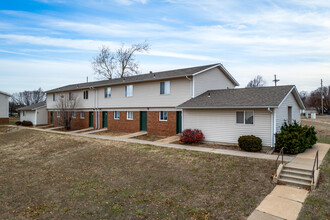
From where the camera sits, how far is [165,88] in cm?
1991

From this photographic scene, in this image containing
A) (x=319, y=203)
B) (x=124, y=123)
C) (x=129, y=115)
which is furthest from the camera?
(x=124, y=123)

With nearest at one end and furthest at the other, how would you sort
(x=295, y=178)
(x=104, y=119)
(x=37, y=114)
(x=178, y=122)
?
(x=295, y=178) → (x=178, y=122) → (x=104, y=119) → (x=37, y=114)

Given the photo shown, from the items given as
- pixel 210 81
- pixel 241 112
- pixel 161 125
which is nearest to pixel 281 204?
pixel 241 112

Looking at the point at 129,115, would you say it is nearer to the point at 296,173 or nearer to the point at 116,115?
the point at 116,115

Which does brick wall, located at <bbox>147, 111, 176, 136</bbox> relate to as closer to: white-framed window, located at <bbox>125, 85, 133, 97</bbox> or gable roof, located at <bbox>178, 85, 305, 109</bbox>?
gable roof, located at <bbox>178, 85, 305, 109</bbox>

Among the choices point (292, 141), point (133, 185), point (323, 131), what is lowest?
point (133, 185)

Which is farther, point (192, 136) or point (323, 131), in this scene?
point (323, 131)

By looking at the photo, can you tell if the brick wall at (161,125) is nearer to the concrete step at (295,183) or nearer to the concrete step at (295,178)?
the concrete step at (295,178)

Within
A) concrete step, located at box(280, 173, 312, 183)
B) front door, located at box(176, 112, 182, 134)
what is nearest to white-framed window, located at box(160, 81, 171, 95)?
front door, located at box(176, 112, 182, 134)

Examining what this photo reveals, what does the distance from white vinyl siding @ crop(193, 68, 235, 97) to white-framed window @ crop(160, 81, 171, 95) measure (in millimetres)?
2629

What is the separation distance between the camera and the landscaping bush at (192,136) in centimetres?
1597

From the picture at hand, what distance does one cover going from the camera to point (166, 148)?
14703 mm

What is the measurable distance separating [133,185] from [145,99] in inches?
505

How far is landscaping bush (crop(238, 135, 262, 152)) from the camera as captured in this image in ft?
43.0
